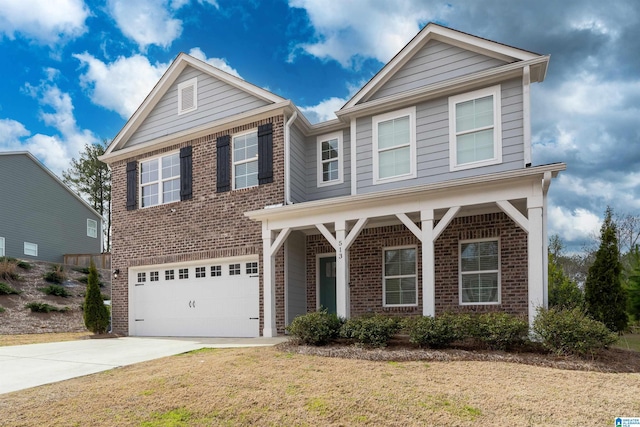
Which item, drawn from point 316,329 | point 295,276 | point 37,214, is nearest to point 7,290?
point 37,214

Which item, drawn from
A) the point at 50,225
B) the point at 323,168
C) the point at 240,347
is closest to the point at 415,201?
the point at 323,168

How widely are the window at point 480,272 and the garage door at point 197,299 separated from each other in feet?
17.3

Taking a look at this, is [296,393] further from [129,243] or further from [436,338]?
[129,243]

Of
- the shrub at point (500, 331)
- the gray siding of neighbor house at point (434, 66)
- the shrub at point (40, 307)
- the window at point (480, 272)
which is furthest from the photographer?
the shrub at point (40, 307)

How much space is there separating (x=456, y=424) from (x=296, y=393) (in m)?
1.87

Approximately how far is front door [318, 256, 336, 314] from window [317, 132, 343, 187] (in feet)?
7.19

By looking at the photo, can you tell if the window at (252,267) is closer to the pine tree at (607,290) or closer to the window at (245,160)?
the window at (245,160)

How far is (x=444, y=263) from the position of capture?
34.2 ft

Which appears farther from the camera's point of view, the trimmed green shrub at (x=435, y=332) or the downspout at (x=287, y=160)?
the downspout at (x=287, y=160)

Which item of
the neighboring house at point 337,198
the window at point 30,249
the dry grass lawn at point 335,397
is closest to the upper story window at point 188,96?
the neighboring house at point 337,198

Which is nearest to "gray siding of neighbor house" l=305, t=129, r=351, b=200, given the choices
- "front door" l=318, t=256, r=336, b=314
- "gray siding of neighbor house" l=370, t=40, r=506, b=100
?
"gray siding of neighbor house" l=370, t=40, r=506, b=100

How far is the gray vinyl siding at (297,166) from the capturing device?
11.6 m

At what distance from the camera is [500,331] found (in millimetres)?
7355

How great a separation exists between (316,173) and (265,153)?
5.32ft
